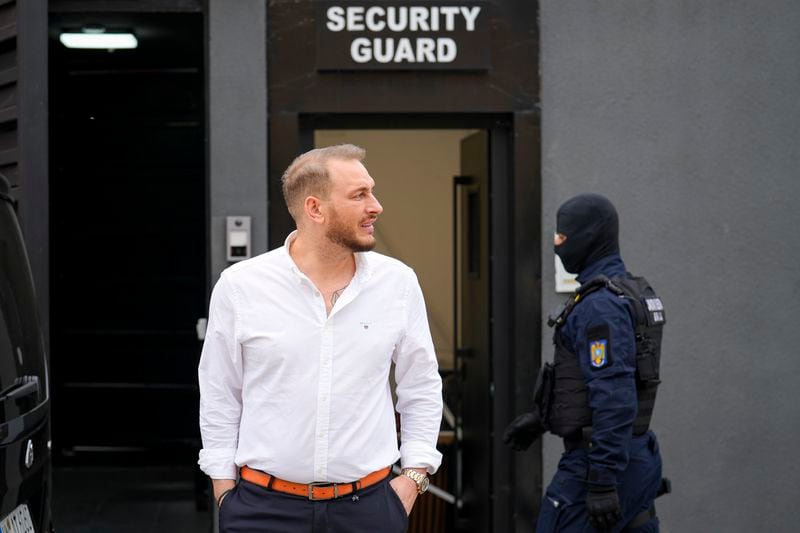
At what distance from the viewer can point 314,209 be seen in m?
3.29

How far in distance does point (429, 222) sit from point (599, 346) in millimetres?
4220

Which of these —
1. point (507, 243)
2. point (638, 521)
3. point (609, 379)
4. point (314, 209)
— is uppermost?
point (314, 209)

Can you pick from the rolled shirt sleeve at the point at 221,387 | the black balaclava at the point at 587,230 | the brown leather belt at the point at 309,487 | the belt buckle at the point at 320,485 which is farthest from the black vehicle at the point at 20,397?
the black balaclava at the point at 587,230

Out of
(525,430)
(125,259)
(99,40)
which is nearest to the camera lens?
(525,430)

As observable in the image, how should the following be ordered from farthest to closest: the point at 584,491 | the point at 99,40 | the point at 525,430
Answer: the point at 99,40 < the point at 525,430 < the point at 584,491

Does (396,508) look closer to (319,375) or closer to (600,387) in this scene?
(319,375)

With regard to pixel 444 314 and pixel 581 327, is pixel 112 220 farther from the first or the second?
pixel 581 327

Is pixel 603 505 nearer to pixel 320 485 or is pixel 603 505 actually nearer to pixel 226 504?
pixel 320 485

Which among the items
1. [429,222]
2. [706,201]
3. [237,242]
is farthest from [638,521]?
[429,222]

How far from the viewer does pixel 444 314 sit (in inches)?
317

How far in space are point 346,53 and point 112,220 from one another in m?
3.71

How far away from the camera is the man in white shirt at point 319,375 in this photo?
3.17 m

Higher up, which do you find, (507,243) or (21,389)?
(507,243)

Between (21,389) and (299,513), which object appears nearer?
(299,513)
